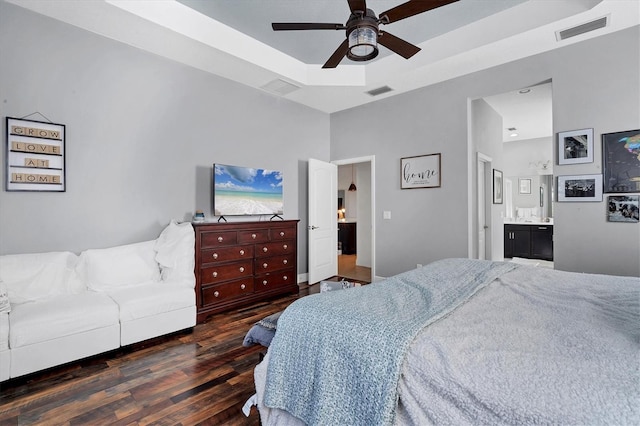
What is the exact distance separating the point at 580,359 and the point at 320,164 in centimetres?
451

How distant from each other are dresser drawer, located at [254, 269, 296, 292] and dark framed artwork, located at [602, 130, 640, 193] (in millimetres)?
3786

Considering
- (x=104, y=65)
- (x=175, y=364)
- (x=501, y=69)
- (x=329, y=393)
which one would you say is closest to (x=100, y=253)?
(x=175, y=364)

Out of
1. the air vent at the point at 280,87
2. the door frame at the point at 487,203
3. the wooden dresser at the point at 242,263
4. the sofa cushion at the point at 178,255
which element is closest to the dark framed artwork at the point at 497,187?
the door frame at the point at 487,203

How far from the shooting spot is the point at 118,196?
3.34 metres

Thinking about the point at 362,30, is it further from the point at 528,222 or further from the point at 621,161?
the point at 528,222

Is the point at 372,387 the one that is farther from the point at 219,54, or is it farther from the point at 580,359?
the point at 219,54

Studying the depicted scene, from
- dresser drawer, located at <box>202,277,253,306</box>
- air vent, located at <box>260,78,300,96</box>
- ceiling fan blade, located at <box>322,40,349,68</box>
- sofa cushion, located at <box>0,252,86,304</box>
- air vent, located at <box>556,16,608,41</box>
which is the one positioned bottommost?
dresser drawer, located at <box>202,277,253,306</box>

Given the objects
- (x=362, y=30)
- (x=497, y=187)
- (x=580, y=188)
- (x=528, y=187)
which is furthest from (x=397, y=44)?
(x=528, y=187)

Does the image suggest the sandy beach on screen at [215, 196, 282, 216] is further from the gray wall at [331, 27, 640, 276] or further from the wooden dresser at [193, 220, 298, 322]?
the gray wall at [331, 27, 640, 276]

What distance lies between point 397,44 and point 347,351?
2.38 metres

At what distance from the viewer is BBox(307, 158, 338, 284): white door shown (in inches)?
201

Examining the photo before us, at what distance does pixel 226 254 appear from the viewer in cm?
373

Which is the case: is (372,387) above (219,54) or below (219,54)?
below

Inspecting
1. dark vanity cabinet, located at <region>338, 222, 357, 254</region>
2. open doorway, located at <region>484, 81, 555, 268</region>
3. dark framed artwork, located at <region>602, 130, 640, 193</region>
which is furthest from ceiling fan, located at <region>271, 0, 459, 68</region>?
dark vanity cabinet, located at <region>338, 222, 357, 254</region>
